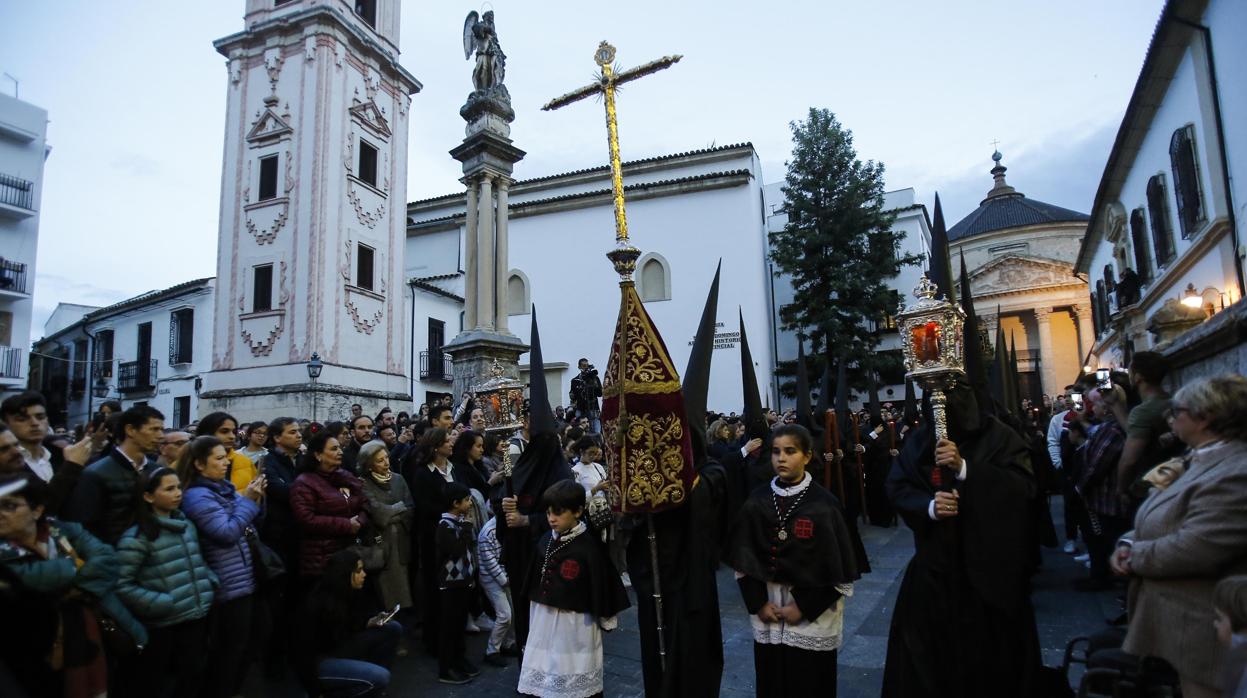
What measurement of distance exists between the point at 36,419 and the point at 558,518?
3.17 metres

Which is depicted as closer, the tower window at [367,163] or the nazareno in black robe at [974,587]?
the nazareno in black robe at [974,587]

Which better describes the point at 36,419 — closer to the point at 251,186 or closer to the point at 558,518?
the point at 558,518

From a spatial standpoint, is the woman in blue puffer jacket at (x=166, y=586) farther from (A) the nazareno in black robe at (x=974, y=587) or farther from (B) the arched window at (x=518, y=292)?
(B) the arched window at (x=518, y=292)

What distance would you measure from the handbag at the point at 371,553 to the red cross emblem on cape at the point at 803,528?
2.84 metres

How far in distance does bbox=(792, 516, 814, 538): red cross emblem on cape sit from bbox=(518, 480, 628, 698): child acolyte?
3.46 feet

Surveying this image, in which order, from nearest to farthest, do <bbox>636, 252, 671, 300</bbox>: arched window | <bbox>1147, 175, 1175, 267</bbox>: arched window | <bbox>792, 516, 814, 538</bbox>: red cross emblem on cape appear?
<bbox>792, 516, 814, 538</bbox>: red cross emblem on cape → <bbox>1147, 175, 1175, 267</bbox>: arched window → <bbox>636, 252, 671, 300</bbox>: arched window

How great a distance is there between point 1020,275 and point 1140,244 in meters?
20.4

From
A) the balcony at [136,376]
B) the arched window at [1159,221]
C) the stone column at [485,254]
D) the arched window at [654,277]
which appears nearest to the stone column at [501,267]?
the stone column at [485,254]

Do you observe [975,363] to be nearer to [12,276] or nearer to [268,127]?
[268,127]

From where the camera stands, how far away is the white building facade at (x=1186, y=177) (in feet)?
36.3

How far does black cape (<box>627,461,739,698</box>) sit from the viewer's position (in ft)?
12.9

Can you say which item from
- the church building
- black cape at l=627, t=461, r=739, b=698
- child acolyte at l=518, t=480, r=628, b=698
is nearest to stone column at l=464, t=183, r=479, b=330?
child acolyte at l=518, t=480, r=628, b=698

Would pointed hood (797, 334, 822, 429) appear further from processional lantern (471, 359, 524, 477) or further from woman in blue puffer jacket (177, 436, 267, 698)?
woman in blue puffer jacket (177, 436, 267, 698)

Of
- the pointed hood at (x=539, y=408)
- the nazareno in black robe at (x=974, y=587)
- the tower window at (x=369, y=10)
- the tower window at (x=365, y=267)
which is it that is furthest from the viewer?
the tower window at (x=369, y=10)
